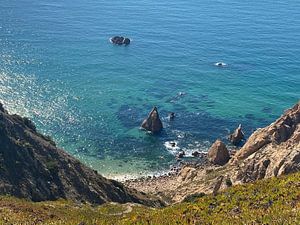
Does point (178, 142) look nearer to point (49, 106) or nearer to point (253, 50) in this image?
point (49, 106)

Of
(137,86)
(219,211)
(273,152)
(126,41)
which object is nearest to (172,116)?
(137,86)

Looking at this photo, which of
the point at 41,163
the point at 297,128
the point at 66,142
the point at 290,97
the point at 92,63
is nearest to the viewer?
the point at 41,163

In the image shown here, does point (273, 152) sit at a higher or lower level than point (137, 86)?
higher

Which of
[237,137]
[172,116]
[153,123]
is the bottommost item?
[237,137]

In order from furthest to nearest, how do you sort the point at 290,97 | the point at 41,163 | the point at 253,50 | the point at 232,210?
1. the point at 253,50
2. the point at 290,97
3. the point at 41,163
4. the point at 232,210

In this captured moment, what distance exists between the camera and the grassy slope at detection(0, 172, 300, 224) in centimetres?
4331

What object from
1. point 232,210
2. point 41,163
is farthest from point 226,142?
point 232,210

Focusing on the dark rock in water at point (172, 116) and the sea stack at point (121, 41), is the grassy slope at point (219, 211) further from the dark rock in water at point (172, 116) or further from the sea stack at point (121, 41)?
the sea stack at point (121, 41)

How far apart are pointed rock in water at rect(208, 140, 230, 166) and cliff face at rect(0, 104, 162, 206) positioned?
2874cm

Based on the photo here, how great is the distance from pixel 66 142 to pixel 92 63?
183ft

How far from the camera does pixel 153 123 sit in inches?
Result: 4801

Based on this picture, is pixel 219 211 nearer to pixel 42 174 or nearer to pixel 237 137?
pixel 42 174

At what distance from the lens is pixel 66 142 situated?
4542 inches

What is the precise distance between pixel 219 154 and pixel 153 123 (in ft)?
71.2
